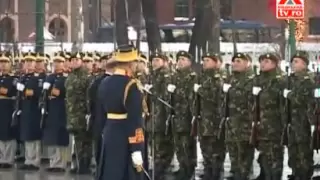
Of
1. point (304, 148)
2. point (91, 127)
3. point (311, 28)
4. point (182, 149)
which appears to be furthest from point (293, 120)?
point (311, 28)

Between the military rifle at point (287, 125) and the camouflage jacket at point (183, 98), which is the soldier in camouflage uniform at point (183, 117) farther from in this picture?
the military rifle at point (287, 125)

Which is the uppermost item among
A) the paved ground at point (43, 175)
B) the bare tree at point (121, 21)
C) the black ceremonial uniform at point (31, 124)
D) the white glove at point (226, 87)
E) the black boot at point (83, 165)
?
the bare tree at point (121, 21)

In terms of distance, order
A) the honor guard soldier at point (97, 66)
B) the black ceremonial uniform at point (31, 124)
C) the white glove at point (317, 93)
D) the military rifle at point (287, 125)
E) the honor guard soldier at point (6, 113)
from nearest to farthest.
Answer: the white glove at point (317, 93), the military rifle at point (287, 125), the honor guard soldier at point (97, 66), the black ceremonial uniform at point (31, 124), the honor guard soldier at point (6, 113)

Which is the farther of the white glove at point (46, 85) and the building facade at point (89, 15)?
the building facade at point (89, 15)

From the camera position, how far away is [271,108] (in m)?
13.4

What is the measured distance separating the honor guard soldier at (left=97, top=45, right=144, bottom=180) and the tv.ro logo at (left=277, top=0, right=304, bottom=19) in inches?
290

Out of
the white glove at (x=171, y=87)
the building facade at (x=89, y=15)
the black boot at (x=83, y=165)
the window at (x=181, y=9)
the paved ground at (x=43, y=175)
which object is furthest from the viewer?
the window at (x=181, y=9)

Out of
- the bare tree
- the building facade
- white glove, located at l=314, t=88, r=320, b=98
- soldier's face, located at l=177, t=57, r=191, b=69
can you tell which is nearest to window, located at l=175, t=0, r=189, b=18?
the building facade

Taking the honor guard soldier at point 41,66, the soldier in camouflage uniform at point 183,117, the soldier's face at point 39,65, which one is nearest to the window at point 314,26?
the honor guard soldier at point 41,66

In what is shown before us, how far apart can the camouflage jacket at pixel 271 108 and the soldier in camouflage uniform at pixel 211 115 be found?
952mm

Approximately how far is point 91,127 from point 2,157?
2678 millimetres

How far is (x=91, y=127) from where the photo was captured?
1548cm

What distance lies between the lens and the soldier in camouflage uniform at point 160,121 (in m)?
14.9

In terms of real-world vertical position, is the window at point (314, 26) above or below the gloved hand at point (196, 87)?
above
